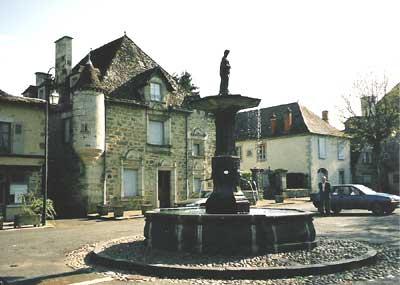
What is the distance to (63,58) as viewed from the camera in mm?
27422

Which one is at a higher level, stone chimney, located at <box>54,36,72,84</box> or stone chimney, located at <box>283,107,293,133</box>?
stone chimney, located at <box>54,36,72,84</box>

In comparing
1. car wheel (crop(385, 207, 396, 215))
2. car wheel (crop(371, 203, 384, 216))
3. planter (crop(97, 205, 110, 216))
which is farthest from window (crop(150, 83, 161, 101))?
car wheel (crop(385, 207, 396, 215))

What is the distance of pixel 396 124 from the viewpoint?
33.5 metres

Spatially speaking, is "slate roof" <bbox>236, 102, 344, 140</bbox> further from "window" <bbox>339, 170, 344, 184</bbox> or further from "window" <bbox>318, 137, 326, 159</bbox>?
"window" <bbox>339, 170, 344, 184</bbox>

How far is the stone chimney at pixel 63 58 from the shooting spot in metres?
27.0

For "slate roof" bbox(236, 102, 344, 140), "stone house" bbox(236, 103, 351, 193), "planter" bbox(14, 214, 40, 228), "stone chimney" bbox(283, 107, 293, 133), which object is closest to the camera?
"planter" bbox(14, 214, 40, 228)

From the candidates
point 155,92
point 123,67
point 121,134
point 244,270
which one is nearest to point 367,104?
point 155,92

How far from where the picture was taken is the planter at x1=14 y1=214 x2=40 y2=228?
1741 cm

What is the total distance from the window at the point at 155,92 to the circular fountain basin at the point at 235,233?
17555 mm

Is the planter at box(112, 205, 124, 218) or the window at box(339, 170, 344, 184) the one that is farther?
the window at box(339, 170, 344, 184)

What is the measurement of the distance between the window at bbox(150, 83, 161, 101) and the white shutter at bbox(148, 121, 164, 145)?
153 cm

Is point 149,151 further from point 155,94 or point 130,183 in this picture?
point 155,94

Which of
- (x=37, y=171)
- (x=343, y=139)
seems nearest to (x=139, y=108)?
(x=37, y=171)

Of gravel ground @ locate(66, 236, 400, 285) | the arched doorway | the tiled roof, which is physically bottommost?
gravel ground @ locate(66, 236, 400, 285)
